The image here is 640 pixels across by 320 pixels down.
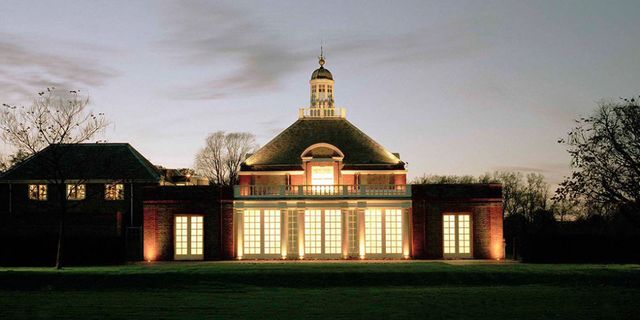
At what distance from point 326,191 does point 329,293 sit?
20252 millimetres

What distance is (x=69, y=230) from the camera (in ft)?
165

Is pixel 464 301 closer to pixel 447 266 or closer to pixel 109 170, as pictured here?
pixel 447 266

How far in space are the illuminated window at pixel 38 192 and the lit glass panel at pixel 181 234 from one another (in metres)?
22.8

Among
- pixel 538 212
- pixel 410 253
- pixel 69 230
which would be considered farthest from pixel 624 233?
pixel 538 212

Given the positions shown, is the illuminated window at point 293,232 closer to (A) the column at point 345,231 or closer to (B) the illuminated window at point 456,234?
(A) the column at point 345,231

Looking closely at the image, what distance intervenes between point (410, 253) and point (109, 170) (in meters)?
28.3

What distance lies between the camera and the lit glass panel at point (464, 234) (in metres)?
47.8

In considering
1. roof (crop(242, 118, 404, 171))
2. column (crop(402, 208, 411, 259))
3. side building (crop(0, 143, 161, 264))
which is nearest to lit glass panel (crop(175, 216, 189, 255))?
roof (crop(242, 118, 404, 171))

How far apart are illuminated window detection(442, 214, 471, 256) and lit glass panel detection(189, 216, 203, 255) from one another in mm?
13560

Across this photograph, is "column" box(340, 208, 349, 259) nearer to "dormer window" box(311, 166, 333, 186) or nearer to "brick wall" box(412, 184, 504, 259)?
"dormer window" box(311, 166, 333, 186)

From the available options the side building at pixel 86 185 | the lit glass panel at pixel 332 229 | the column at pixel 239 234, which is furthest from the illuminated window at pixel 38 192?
the lit glass panel at pixel 332 229

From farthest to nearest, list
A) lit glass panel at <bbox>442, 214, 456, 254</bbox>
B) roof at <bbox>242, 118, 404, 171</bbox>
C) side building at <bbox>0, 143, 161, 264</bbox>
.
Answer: side building at <bbox>0, 143, 161, 264</bbox>
roof at <bbox>242, 118, 404, 171</bbox>
lit glass panel at <bbox>442, 214, 456, 254</bbox>

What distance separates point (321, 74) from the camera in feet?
189

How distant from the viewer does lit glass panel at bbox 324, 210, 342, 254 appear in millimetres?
48031
